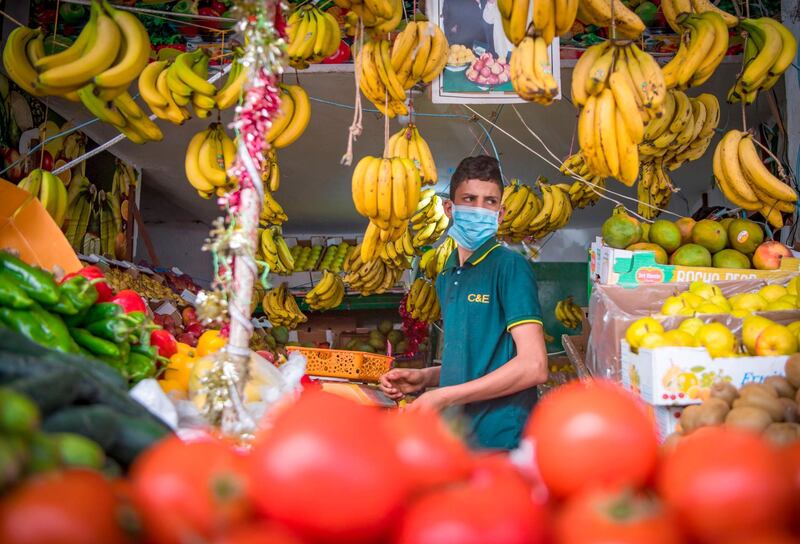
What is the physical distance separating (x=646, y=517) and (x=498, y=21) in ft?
11.2

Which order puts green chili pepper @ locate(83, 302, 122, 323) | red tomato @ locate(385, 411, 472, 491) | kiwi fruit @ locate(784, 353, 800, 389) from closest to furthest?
red tomato @ locate(385, 411, 472, 491) → green chili pepper @ locate(83, 302, 122, 323) → kiwi fruit @ locate(784, 353, 800, 389)

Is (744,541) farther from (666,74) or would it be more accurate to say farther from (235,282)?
(666,74)

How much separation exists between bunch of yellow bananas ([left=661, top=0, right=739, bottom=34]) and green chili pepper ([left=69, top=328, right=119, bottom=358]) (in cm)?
293

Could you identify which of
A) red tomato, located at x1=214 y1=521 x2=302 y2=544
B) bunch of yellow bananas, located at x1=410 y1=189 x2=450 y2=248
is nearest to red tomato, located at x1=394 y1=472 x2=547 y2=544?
red tomato, located at x1=214 y1=521 x2=302 y2=544

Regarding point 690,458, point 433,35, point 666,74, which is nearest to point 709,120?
point 666,74

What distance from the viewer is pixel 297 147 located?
268 inches

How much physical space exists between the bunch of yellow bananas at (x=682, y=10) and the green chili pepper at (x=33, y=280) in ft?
9.81

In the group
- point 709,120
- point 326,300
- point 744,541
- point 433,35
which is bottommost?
point 326,300

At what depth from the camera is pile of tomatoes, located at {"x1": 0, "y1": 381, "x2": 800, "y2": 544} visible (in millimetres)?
596

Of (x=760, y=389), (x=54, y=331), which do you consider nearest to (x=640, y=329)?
(x=760, y=389)

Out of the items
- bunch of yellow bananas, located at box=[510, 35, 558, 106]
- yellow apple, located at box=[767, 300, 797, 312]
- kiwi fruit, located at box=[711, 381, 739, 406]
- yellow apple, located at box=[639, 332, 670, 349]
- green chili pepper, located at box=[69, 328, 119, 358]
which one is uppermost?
bunch of yellow bananas, located at box=[510, 35, 558, 106]

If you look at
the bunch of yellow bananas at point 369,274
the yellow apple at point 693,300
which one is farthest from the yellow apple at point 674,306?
the bunch of yellow bananas at point 369,274

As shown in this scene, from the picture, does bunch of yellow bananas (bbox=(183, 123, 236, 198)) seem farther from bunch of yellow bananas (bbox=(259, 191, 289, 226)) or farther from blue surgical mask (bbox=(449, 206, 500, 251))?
bunch of yellow bananas (bbox=(259, 191, 289, 226))

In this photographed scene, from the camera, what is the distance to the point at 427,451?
72cm
